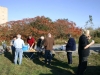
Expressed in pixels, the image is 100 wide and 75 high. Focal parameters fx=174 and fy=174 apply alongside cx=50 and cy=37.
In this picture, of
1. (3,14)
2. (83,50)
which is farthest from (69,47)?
(3,14)

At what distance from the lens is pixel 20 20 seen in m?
20.6

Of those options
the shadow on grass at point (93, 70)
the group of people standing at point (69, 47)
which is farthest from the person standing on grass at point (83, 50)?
the shadow on grass at point (93, 70)

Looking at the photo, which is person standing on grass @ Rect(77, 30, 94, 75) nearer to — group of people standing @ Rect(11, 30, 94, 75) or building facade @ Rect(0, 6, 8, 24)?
group of people standing @ Rect(11, 30, 94, 75)

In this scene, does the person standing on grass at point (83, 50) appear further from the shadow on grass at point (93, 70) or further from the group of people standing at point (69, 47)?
the shadow on grass at point (93, 70)

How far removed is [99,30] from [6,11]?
19.5 m

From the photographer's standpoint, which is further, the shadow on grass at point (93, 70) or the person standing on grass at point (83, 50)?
the shadow on grass at point (93, 70)

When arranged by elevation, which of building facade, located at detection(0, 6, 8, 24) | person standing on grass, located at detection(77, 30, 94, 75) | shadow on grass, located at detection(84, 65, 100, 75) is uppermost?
building facade, located at detection(0, 6, 8, 24)

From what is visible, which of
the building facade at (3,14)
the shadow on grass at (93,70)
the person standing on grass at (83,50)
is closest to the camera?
the person standing on grass at (83,50)

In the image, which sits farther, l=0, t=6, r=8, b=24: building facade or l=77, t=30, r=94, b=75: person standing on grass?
l=0, t=6, r=8, b=24: building facade

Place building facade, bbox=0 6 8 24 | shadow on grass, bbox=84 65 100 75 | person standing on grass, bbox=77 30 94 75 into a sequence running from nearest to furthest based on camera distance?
1. person standing on grass, bbox=77 30 94 75
2. shadow on grass, bbox=84 65 100 75
3. building facade, bbox=0 6 8 24

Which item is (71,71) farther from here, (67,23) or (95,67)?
(67,23)

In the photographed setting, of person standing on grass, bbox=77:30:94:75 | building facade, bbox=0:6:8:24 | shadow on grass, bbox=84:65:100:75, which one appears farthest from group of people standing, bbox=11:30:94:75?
building facade, bbox=0:6:8:24

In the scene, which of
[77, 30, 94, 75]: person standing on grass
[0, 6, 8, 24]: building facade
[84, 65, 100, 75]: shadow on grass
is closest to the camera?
[77, 30, 94, 75]: person standing on grass

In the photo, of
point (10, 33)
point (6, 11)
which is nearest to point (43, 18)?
point (10, 33)
